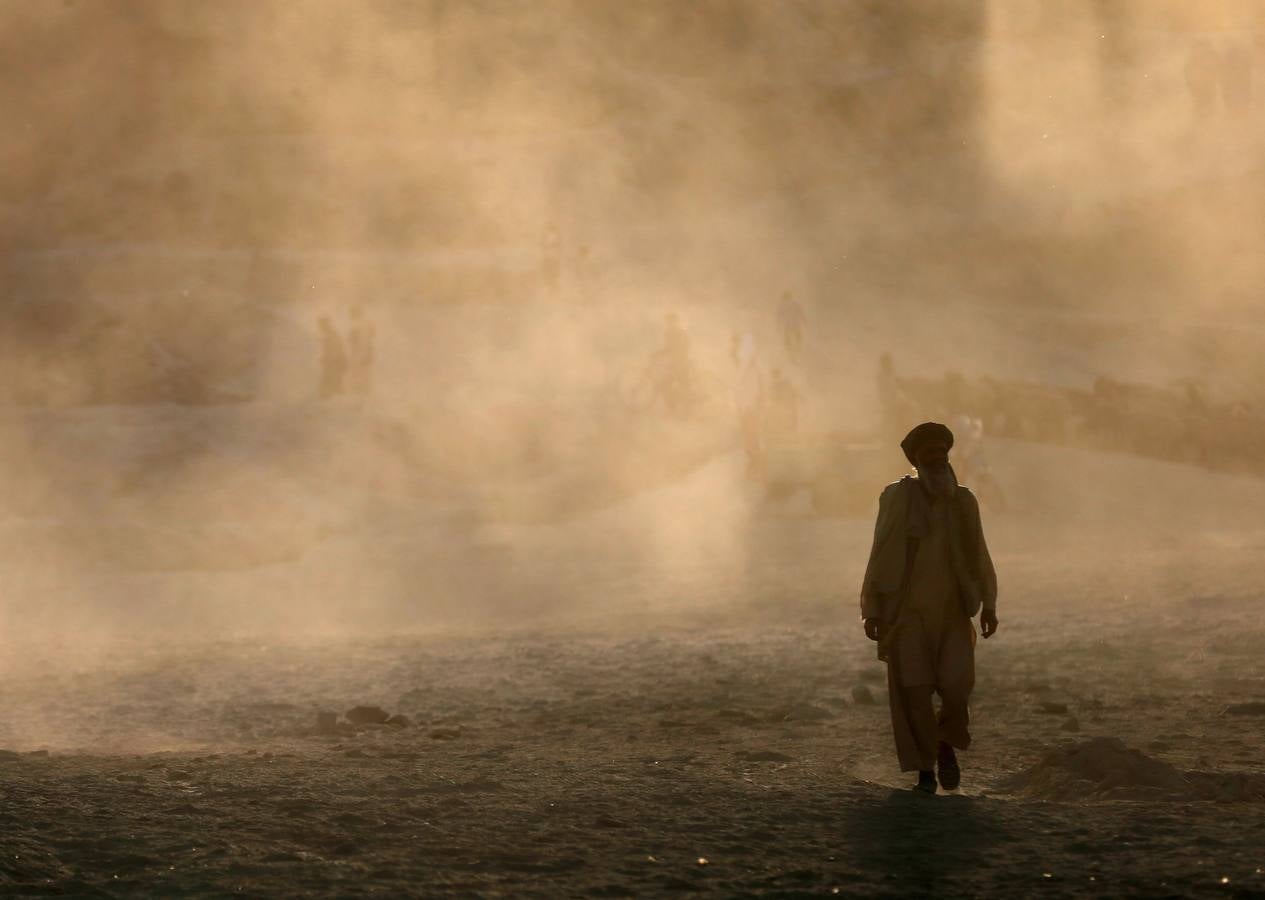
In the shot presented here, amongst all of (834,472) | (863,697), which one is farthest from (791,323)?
(863,697)

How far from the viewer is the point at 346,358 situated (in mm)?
23547

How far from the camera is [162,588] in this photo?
14.4 meters

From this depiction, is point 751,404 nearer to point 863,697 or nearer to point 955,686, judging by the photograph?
point 863,697

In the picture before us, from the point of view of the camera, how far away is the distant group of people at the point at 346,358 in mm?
22766

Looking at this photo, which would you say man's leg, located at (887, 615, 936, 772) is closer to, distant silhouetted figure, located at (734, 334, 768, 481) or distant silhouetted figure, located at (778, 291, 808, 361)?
distant silhouetted figure, located at (734, 334, 768, 481)

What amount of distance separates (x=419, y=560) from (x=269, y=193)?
15.4 m

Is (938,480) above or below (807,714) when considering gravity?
above

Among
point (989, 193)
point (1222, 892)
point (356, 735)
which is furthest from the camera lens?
point (989, 193)

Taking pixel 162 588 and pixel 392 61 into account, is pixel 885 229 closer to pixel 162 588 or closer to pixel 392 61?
pixel 392 61

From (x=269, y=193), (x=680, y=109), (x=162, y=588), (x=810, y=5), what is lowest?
(x=162, y=588)

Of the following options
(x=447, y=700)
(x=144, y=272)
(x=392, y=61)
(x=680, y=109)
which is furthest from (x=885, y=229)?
(x=447, y=700)

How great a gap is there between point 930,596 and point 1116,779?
0.82 metres

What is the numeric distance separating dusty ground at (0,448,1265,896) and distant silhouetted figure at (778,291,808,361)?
10.9 metres

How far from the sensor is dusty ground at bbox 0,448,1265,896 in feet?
13.8
